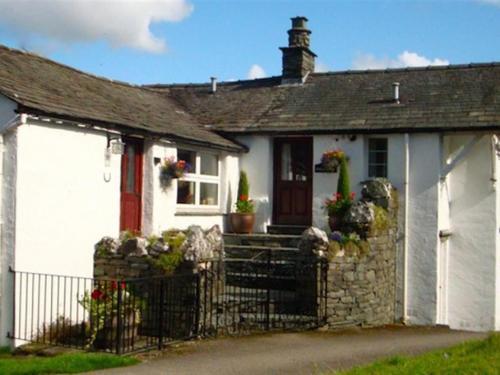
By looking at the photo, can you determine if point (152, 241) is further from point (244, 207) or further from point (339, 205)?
point (244, 207)

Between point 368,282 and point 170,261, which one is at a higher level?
point 170,261

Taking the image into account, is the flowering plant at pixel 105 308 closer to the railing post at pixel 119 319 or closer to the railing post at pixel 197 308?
the railing post at pixel 119 319

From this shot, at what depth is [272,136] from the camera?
1870 cm

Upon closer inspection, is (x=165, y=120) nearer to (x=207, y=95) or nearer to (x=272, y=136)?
(x=272, y=136)

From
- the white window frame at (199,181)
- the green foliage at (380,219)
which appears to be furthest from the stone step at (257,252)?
the green foliage at (380,219)

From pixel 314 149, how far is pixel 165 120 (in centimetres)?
385

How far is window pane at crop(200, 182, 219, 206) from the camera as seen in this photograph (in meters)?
17.7

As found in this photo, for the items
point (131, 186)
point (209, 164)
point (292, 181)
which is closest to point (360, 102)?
point (292, 181)

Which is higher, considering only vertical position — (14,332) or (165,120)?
(165,120)

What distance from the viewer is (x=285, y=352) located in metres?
11.1

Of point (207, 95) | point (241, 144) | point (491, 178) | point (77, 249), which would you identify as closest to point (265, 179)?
point (241, 144)

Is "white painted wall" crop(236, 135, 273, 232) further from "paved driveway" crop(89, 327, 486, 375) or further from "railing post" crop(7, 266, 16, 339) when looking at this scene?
"railing post" crop(7, 266, 16, 339)

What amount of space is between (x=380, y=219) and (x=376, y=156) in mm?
2453

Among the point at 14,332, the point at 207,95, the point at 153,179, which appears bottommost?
the point at 14,332
